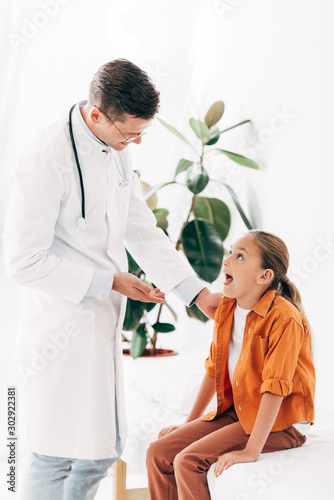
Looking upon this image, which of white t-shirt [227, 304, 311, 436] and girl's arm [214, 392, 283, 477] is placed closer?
girl's arm [214, 392, 283, 477]

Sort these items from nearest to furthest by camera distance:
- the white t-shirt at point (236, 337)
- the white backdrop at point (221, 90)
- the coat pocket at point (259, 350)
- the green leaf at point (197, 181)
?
the coat pocket at point (259, 350)
the white t-shirt at point (236, 337)
the white backdrop at point (221, 90)
the green leaf at point (197, 181)

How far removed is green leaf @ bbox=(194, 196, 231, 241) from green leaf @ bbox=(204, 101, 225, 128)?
377 mm

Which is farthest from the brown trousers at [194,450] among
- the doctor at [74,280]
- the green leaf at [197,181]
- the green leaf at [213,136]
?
the green leaf at [213,136]

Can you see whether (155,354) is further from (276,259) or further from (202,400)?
(276,259)

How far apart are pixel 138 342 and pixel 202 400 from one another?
3.14 feet

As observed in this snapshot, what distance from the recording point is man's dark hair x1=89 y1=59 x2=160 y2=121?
1.41m

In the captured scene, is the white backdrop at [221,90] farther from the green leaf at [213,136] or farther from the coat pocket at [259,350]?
the coat pocket at [259,350]

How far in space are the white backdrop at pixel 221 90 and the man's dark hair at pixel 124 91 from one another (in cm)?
93

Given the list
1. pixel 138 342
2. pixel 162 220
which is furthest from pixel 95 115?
pixel 138 342

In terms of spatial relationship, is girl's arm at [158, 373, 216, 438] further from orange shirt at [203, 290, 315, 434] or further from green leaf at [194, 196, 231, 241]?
green leaf at [194, 196, 231, 241]

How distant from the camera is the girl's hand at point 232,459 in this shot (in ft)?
4.69

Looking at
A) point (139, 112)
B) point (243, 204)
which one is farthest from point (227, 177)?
point (139, 112)

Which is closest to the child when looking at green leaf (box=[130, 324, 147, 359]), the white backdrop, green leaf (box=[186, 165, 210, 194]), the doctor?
the doctor

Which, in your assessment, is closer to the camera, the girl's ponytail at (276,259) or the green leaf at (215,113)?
the girl's ponytail at (276,259)
